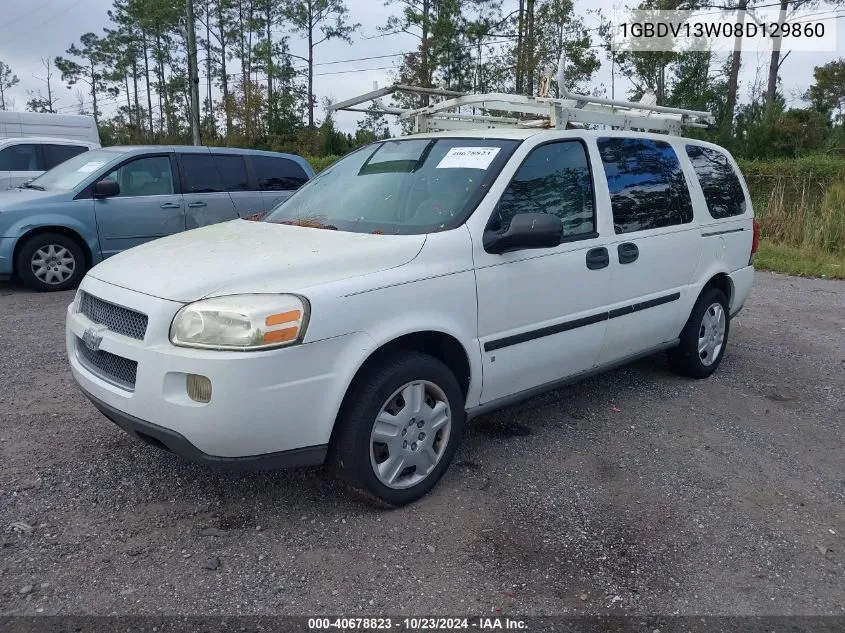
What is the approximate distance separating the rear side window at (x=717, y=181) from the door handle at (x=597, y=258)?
1.42 metres

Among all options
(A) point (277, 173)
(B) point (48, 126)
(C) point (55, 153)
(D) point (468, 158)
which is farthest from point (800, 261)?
(B) point (48, 126)

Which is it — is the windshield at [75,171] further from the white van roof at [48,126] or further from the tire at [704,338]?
the tire at [704,338]

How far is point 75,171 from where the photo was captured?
8.60 meters

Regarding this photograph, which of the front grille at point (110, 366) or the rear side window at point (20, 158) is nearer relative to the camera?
the front grille at point (110, 366)

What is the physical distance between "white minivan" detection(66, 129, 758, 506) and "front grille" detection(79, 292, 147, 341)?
0.01 meters

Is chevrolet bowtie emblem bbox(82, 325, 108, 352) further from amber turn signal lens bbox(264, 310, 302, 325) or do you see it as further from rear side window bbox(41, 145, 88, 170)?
rear side window bbox(41, 145, 88, 170)

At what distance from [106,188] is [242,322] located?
624 centimetres

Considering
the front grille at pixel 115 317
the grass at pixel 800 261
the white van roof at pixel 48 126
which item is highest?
the white van roof at pixel 48 126

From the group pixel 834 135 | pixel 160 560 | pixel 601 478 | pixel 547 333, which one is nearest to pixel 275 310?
pixel 160 560

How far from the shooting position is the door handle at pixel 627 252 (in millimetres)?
4273

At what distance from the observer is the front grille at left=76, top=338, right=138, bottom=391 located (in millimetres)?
3043

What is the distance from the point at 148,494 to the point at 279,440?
0.96 metres

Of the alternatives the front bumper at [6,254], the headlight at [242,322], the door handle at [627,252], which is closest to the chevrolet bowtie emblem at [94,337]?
the headlight at [242,322]

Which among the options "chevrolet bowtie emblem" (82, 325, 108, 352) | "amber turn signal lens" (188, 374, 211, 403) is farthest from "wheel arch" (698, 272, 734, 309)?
"chevrolet bowtie emblem" (82, 325, 108, 352)
